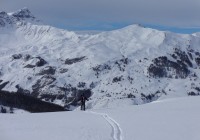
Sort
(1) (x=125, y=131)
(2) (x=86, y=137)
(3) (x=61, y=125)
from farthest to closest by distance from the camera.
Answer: (3) (x=61, y=125) → (1) (x=125, y=131) → (2) (x=86, y=137)

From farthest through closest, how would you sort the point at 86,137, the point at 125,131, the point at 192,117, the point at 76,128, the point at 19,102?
the point at 19,102, the point at 192,117, the point at 76,128, the point at 125,131, the point at 86,137

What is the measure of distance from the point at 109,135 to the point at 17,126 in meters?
10.4

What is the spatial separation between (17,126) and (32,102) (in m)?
158

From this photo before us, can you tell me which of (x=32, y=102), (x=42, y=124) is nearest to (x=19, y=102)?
(x=32, y=102)

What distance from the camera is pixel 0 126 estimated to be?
113 ft

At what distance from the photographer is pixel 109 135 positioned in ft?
90.0

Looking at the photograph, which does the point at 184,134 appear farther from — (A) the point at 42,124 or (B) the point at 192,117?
(A) the point at 42,124

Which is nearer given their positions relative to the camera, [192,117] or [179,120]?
[179,120]

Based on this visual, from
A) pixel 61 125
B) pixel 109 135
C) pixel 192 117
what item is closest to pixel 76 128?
pixel 61 125

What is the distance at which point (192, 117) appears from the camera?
3694 cm

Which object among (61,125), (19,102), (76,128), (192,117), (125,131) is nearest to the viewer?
(125,131)

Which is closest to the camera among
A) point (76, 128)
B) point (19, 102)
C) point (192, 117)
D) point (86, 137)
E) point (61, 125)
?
point (86, 137)

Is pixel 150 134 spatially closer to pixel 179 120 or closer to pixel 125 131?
pixel 125 131

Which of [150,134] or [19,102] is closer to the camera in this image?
[150,134]
